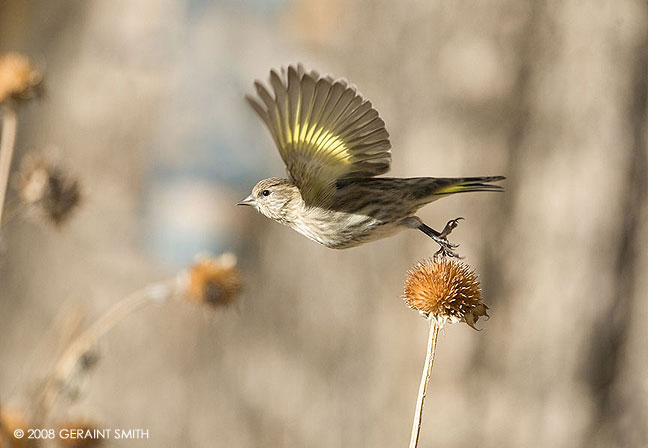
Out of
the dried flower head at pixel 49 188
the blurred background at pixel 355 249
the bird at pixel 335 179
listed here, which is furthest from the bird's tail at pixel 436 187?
the blurred background at pixel 355 249

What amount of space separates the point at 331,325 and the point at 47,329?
1519 mm

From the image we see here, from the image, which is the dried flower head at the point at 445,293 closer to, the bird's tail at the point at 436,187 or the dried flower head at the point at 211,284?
the bird's tail at the point at 436,187

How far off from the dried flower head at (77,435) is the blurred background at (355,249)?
85 cm

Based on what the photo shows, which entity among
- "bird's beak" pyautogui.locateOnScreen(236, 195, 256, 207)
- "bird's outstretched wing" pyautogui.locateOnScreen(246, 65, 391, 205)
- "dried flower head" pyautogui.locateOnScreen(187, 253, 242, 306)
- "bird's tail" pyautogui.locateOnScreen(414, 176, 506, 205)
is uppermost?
"bird's outstretched wing" pyautogui.locateOnScreen(246, 65, 391, 205)

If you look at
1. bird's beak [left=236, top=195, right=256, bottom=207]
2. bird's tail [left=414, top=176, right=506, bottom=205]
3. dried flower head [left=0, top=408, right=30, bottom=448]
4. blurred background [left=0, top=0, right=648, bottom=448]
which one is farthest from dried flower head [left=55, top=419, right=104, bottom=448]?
blurred background [left=0, top=0, right=648, bottom=448]

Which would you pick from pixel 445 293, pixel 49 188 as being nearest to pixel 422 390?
pixel 445 293

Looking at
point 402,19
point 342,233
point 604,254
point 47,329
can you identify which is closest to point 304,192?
point 342,233

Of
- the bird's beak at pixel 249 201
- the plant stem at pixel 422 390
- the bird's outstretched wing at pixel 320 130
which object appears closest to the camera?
the plant stem at pixel 422 390

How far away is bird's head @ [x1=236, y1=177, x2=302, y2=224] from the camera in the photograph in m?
1.19

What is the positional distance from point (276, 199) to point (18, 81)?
25.1 inches

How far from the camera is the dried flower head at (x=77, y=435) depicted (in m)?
1.43

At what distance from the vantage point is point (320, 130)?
1170 mm

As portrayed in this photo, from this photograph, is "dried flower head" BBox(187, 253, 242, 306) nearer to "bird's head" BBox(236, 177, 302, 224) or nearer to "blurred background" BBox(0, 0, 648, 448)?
"bird's head" BBox(236, 177, 302, 224)

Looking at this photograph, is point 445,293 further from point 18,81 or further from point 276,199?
point 18,81
